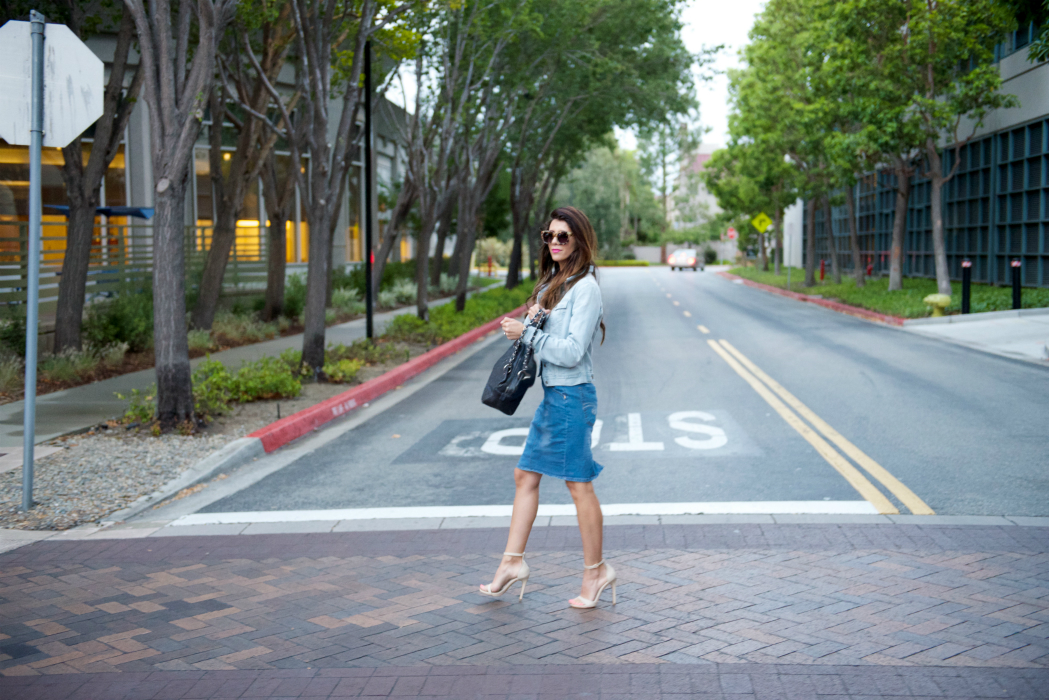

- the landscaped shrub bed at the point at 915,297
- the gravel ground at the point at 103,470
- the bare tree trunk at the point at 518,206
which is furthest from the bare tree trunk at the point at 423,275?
the landscaped shrub bed at the point at 915,297

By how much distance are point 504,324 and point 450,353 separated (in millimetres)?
13442

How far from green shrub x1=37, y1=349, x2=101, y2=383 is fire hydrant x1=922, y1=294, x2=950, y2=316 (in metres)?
17.4

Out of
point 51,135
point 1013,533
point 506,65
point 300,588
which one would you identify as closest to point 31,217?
point 51,135

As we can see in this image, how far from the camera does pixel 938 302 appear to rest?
21828 mm

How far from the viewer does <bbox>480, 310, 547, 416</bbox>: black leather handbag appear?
478 centimetres

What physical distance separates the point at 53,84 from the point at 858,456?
23.2 feet

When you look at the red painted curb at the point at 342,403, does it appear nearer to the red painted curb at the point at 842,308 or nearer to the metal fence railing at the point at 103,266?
the metal fence railing at the point at 103,266

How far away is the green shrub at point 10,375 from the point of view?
11906mm

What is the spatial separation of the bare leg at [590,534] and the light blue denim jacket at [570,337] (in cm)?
56

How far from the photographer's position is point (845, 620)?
4668 mm

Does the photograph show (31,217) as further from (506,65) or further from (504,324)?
(506,65)

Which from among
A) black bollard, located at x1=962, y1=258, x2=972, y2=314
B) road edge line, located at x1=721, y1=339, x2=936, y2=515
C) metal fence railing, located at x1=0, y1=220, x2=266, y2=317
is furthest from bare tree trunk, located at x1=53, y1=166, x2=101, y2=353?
black bollard, located at x1=962, y1=258, x2=972, y2=314

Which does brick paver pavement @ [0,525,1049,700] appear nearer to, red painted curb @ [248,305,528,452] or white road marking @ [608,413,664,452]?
red painted curb @ [248,305,528,452]

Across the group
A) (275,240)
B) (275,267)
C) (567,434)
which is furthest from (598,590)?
(275,267)
